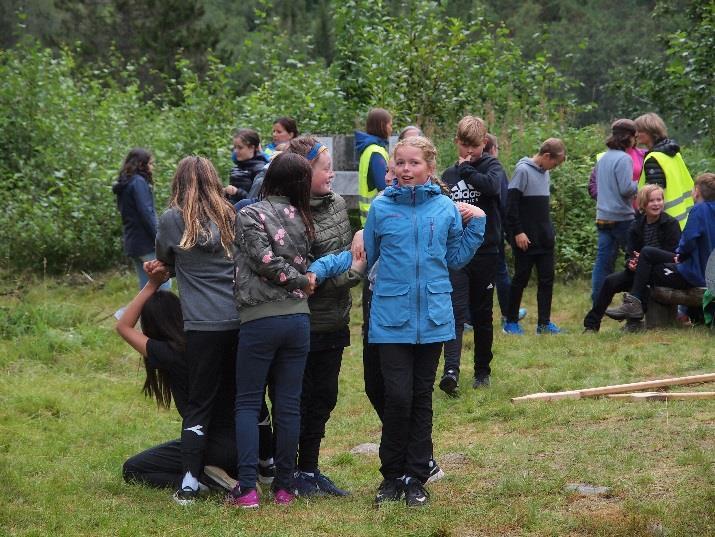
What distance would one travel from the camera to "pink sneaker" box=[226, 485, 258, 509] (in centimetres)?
541

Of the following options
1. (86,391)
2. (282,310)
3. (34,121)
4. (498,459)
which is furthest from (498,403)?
(34,121)

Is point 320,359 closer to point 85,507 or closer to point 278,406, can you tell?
point 278,406

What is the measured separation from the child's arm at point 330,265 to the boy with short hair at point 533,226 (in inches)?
204

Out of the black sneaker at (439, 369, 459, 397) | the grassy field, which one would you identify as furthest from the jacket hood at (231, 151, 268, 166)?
the black sneaker at (439, 369, 459, 397)

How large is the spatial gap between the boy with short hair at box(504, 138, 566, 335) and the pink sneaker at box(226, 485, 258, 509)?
562 cm

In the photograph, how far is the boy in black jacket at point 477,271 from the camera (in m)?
8.05

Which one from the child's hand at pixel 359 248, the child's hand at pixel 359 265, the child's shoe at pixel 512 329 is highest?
the child's hand at pixel 359 248

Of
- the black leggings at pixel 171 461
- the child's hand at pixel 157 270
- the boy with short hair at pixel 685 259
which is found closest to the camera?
the child's hand at pixel 157 270

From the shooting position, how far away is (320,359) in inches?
232

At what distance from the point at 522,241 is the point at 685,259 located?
149 cm

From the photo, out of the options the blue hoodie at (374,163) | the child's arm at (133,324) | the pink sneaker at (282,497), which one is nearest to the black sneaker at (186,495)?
the pink sneaker at (282,497)

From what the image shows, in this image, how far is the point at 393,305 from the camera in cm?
539

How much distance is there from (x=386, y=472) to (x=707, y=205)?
18.3ft

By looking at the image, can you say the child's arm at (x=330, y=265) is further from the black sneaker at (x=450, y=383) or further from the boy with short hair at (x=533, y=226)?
the boy with short hair at (x=533, y=226)
